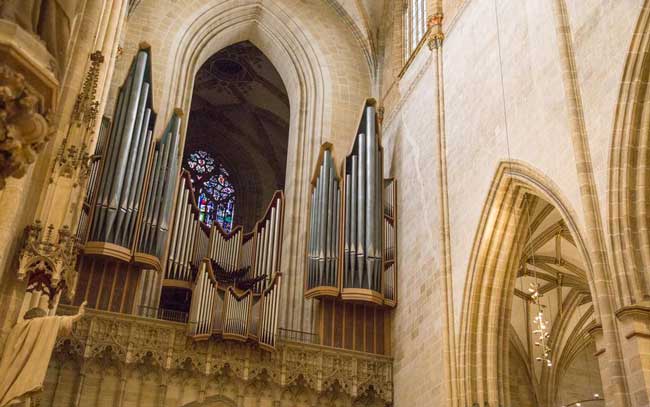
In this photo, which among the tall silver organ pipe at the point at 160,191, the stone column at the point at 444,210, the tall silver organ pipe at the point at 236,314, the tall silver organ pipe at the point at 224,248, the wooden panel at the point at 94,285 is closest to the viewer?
the stone column at the point at 444,210

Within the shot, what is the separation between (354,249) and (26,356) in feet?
27.7

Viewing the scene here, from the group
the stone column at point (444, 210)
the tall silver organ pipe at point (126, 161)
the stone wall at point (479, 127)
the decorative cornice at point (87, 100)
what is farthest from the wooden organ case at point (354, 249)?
the decorative cornice at point (87, 100)

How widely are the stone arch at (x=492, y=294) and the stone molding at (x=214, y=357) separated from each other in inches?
98.3

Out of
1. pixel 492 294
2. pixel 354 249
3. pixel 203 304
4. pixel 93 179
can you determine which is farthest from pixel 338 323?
pixel 93 179

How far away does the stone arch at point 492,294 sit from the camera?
35.5 feet

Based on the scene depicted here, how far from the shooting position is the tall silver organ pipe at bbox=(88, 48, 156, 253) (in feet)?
40.6

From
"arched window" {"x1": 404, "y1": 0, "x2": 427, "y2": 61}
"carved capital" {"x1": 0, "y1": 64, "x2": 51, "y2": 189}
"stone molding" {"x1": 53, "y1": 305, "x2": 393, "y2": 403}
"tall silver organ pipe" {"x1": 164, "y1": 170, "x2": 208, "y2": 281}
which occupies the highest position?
"arched window" {"x1": 404, "y1": 0, "x2": 427, "y2": 61}

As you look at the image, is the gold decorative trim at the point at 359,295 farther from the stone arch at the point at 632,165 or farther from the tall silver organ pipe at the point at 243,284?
the stone arch at the point at 632,165

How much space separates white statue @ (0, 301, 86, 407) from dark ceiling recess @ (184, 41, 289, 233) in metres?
16.3

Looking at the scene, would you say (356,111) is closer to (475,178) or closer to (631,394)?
(475,178)

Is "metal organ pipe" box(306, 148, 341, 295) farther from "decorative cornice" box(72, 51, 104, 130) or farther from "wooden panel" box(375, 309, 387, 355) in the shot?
"decorative cornice" box(72, 51, 104, 130)

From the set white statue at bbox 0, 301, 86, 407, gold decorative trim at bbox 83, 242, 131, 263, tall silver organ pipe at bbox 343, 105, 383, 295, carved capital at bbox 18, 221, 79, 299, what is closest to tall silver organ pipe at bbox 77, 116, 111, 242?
gold decorative trim at bbox 83, 242, 131, 263

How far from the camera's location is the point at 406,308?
1317cm

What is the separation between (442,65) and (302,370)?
6.15 meters
